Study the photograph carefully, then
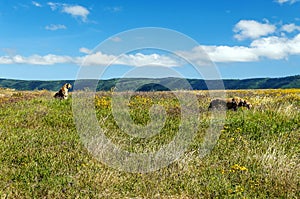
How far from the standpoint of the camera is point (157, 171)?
8352 mm

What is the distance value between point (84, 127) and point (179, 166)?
14.6 feet

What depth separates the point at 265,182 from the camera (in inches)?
306

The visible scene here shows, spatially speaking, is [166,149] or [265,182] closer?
[265,182]

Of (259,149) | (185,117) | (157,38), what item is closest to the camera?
(259,149)

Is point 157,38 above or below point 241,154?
above

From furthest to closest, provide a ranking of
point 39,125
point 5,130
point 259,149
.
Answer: point 39,125
point 5,130
point 259,149

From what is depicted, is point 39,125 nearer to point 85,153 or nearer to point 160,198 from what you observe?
point 85,153

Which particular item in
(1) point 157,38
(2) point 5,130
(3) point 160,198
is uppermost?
(1) point 157,38

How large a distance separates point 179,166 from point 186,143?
2182mm

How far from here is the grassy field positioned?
7.21 meters

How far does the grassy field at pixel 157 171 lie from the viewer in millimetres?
7207

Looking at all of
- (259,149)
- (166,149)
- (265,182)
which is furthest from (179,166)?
(259,149)

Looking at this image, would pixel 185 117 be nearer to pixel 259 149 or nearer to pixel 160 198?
pixel 259 149

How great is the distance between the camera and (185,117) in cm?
1436
